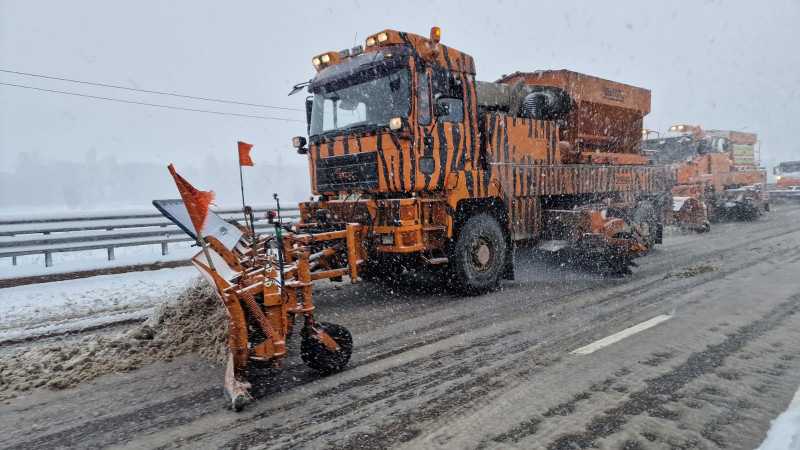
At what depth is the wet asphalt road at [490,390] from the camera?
297cm

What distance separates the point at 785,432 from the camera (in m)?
2.70

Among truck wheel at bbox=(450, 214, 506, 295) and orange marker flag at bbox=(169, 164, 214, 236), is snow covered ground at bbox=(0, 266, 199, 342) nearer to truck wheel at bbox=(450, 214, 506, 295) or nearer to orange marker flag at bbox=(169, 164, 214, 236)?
orange marker flag at bbox=(169, 164, 214, 236)

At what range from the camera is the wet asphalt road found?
9.76 feet

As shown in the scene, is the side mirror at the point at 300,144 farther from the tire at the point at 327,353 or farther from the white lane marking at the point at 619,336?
the white lane marking at the point at 619,336

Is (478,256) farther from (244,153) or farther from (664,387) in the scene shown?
(244,153)

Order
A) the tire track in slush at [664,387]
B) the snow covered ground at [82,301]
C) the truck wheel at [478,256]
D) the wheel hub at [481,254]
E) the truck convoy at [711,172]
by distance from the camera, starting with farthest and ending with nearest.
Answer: the truck convoy at [711,172] < the wheel hub at [481,254] < the truck wheel at [478,256] < the snow covered ground at [82,301] < the tire track in slush at [664,387]

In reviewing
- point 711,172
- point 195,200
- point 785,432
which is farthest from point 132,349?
point 711,172

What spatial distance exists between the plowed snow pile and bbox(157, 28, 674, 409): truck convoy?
0.70 meters

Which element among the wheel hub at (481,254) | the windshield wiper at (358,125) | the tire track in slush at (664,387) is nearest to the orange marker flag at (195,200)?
the tire track in slush at (664,387)

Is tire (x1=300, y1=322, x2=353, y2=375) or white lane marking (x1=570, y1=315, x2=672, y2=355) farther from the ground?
tire (x1=300, y1=322, x2=353, y2=375)

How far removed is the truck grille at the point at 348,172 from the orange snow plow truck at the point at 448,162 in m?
0.02

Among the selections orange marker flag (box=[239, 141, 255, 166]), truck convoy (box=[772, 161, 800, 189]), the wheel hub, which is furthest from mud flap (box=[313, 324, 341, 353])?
truck convoy (box=[772, 161, 800, 189])

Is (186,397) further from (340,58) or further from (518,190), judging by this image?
(518,190)

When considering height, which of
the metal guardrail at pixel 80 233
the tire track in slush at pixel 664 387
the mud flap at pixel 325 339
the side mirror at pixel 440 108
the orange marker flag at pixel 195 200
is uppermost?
the side mirror at pixel 440 108
